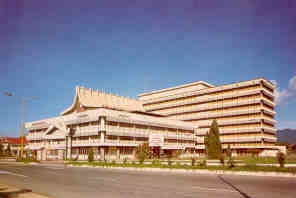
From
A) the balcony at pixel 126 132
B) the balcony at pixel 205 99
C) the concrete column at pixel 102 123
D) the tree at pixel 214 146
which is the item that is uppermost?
the balcony at pixel 205 99

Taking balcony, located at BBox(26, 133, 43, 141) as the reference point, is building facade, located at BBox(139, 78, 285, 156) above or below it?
above

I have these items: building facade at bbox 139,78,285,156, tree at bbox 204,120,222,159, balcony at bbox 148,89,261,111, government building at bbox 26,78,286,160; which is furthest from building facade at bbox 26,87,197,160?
tree at bbox 204,120,222,159

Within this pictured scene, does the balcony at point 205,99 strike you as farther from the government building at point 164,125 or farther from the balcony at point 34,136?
the balcony at point 34,136

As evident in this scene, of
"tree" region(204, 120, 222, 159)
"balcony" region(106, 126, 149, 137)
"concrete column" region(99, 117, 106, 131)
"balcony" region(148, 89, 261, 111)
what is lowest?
"tree" region(204, 120, 222, 159)

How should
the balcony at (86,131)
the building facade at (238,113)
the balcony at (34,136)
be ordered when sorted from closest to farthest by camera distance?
the balcony at (86,131)
the building facade at (238,113)
the balcony at (34,136)

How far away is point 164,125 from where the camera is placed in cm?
7481

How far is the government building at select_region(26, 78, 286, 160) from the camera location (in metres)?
61.1

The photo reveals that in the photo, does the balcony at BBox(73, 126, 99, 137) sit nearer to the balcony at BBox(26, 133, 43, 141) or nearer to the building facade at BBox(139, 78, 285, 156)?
the balcony at BBox(26, 133, 43, 141)

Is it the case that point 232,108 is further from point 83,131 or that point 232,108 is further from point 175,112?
point 83,131

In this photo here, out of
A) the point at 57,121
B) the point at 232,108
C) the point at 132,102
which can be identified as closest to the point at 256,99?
the point at 232,108

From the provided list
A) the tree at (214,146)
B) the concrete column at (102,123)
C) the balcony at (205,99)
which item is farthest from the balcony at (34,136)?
the tree at (214,146)

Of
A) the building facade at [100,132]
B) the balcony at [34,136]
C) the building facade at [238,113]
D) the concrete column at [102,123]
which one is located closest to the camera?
the concrete column at [102,123]

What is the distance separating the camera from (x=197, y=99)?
8831cm

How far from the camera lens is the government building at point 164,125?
200 feet
